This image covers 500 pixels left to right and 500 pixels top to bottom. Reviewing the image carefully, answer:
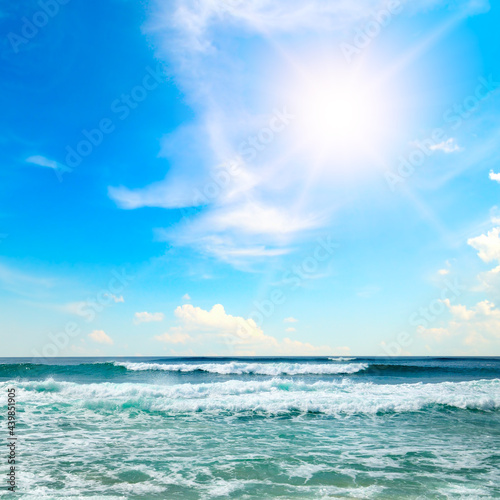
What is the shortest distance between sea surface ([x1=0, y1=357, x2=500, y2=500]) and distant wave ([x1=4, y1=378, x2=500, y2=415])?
0.07 m

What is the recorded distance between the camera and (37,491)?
24.8ft

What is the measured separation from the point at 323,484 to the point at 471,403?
13987mm

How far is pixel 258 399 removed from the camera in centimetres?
1844

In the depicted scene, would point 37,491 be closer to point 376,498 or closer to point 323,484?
point 323,484

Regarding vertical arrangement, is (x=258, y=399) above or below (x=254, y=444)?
below

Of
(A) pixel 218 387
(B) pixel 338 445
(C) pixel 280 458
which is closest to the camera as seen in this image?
(C) pixel 280 458

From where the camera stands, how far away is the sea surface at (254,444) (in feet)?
25.8

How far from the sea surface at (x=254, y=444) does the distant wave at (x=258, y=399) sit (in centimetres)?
7

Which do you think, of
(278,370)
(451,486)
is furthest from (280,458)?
(278,370)

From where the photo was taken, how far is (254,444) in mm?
11336

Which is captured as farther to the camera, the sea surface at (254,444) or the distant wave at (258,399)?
the distant wave at (258,399)

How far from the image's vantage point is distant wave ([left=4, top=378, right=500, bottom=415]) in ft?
55.8

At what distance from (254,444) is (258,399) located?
7282 millimetres

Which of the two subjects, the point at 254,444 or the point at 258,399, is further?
the point at 258,399
